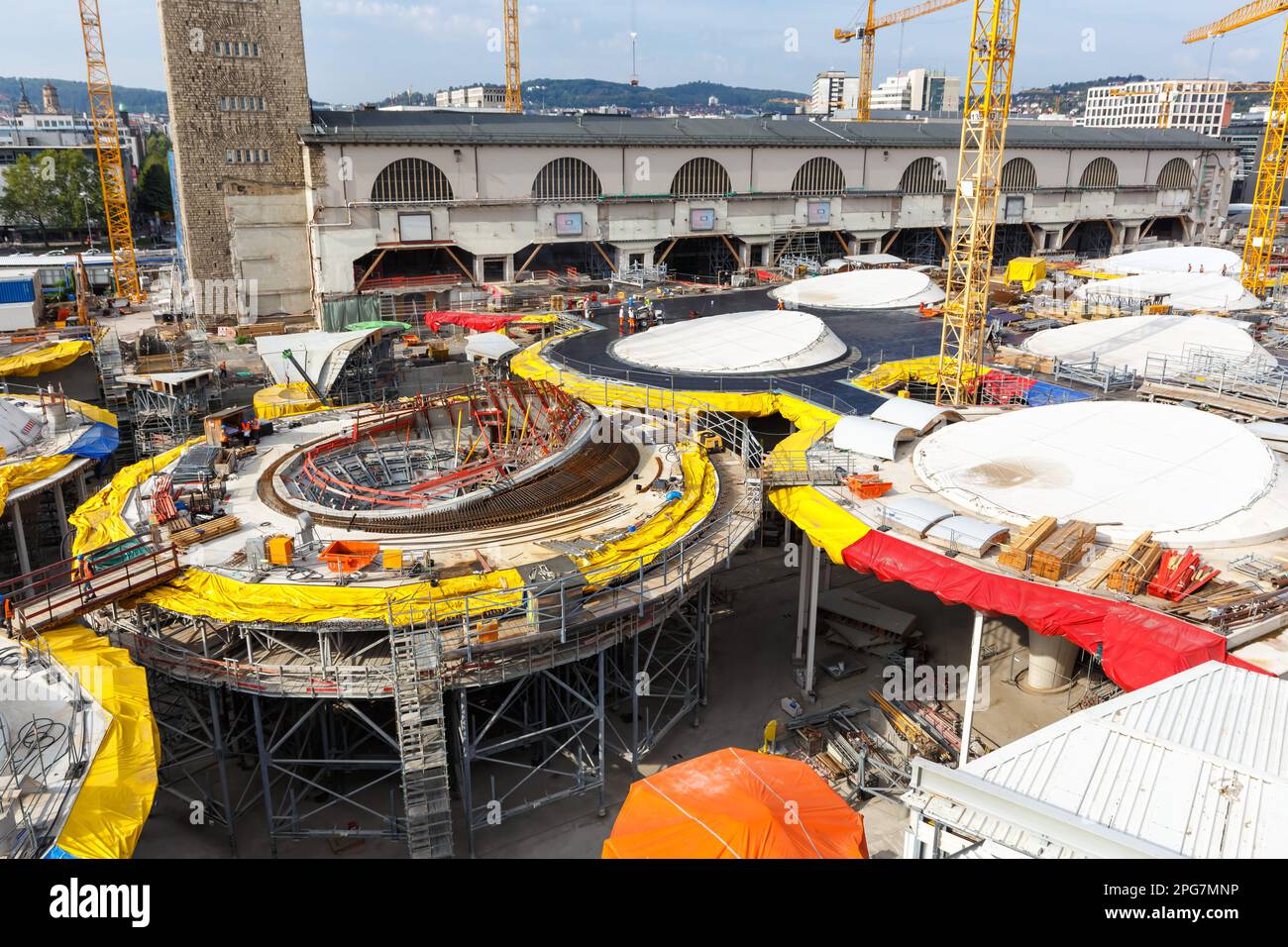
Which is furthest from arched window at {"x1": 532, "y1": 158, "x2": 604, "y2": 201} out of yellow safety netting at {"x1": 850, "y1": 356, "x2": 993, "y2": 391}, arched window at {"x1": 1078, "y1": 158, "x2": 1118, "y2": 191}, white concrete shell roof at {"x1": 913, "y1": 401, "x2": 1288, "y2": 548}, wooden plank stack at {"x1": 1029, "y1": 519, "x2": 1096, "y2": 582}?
wooden plank stack at {"x1": 1029, "y1": 519, "x2": 1096, "y2": 582}

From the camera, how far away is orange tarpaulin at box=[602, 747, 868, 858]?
16578mm

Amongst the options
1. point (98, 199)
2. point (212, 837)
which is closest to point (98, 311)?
point (98, 199)

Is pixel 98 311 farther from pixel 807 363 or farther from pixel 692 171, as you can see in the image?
pixel 807 363

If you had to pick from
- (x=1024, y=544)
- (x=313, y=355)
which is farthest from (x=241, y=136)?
(x=1024, y=544)

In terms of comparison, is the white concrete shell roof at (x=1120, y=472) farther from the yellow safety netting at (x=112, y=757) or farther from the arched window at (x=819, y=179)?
the arched window at (x=819, y=179)

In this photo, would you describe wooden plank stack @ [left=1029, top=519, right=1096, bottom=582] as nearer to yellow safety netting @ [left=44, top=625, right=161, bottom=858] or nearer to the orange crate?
the orange crate

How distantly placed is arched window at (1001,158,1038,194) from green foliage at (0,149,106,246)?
112 m

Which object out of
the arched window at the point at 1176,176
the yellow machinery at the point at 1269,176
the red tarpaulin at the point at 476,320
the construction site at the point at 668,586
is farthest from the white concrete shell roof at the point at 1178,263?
the red tarpaulin at the point at 476,320

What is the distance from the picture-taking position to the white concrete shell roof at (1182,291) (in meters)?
58.4

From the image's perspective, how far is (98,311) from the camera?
8650 cm

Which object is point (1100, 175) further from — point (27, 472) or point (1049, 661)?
point (27, 472)

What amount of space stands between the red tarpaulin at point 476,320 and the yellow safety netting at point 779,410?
29.4 ft

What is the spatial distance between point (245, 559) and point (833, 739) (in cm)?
1638

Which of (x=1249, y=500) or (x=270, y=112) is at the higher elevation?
(x=270, y=112)
